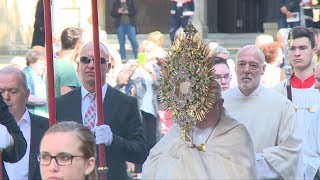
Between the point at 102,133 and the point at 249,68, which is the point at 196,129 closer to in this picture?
the point at 102,133

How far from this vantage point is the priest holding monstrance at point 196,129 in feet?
18.7

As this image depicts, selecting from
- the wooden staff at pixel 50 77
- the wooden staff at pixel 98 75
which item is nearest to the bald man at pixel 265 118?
the wooden staff at pixel 98 75

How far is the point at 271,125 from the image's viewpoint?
23.2 feet

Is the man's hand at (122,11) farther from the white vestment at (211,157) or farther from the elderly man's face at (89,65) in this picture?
the white vestment at (211,157)

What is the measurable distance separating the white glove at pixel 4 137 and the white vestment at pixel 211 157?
820 millimetres

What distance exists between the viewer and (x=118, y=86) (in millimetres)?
11336

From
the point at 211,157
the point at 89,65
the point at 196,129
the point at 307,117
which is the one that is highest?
the point at 89,65

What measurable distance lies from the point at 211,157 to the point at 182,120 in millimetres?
241

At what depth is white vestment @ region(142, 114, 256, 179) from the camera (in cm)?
567

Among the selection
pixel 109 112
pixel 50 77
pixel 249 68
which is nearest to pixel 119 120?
pixel 109 112

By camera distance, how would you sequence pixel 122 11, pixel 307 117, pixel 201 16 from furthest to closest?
pixel 201 16 < pixel 122 11 < pixel 307 117

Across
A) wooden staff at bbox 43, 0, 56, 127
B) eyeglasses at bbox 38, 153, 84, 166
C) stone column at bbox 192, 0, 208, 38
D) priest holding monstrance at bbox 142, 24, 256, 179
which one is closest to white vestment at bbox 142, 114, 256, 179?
priest holding monstrance at bbox 142, 24, 256, 179

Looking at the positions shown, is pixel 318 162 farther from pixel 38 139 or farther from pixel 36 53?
pixel 36 53

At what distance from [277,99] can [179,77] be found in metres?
1.61
